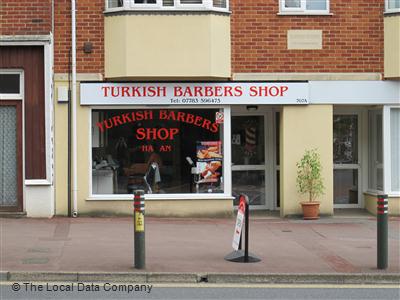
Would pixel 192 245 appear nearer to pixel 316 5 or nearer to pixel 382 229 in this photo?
pixel 382 229

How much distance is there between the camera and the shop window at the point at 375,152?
15.8 m

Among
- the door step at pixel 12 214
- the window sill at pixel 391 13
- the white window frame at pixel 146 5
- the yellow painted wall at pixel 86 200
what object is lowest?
the door step at pixel 12 214

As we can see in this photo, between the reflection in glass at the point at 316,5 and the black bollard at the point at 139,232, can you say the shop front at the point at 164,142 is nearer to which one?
the reflection in glass at the point at 316,5

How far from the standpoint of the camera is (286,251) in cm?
1086

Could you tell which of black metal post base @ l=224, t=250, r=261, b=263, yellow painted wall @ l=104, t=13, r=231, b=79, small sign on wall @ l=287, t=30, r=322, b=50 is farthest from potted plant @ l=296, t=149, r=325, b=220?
black metal post base @ l=224, t=250, r=261, b=263

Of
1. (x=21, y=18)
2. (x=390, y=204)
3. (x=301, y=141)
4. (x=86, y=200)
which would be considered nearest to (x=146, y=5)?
(x=21, y=18)

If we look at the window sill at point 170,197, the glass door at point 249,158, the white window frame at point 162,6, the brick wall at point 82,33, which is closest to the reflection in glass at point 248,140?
the glass door at point 249,158

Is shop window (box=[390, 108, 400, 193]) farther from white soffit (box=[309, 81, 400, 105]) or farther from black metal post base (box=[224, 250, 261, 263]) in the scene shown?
black metal post base (box=[224, 250, 261, 263])

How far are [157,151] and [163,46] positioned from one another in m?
2.37

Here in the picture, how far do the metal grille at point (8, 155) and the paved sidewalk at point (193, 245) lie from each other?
2.37ft

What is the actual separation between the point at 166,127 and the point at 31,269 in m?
6.44

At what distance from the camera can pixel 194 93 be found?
14.7 m

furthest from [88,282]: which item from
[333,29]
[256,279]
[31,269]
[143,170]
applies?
[333,29]

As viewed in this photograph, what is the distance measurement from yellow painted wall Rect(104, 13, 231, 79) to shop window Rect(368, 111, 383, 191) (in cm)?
440
